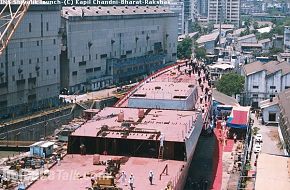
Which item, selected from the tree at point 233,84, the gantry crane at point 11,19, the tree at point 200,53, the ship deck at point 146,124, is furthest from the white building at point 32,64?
the tree at point 200,53

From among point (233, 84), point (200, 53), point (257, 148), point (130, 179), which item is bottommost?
point (257, 148)

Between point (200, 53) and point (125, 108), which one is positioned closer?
point (125, 108)

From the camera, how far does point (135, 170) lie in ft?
60.4

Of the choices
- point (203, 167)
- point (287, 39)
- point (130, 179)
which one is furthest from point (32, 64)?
point (287, 39)

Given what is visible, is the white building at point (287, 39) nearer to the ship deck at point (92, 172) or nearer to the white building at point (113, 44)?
the white building at point (113, 44)

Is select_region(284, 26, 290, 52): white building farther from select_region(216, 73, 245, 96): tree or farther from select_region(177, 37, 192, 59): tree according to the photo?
select_region(216, 73, 245, 96): tree

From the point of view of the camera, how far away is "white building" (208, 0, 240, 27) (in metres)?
134

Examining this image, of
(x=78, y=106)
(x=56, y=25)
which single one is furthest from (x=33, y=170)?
(x=56, y=25)

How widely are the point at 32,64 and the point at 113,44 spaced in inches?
662

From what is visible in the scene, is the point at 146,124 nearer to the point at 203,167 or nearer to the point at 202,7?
the point at 203,167

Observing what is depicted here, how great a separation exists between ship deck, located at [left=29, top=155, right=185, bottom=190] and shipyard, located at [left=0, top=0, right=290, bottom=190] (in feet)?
0.12

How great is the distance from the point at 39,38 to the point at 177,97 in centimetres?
1773

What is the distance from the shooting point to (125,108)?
1021 inches

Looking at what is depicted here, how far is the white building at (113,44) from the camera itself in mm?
49281
